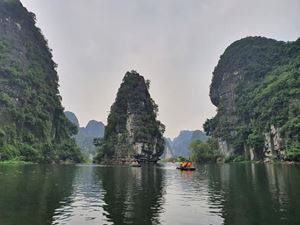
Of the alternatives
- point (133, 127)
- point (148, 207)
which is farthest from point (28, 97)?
point (148, 207)

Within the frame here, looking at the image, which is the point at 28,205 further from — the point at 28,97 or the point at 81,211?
the point at 28,97

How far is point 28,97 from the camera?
4823 inches

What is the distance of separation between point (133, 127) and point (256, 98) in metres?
47.7

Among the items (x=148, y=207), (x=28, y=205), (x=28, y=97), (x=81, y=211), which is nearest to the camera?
(x=81, y=211)

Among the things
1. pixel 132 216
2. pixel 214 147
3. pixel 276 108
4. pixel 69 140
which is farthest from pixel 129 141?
pixel 132 216

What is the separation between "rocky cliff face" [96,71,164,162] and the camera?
461ft

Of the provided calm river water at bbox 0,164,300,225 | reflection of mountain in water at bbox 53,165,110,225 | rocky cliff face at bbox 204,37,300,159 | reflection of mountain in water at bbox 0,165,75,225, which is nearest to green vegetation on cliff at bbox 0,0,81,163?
rocky cliff face at bbox 204,37,300,159

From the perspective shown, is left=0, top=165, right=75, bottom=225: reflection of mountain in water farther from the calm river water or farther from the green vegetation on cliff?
the green vegetation on cliff

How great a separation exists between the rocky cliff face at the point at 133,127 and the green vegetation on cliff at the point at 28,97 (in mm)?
14922

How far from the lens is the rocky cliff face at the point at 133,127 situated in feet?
461

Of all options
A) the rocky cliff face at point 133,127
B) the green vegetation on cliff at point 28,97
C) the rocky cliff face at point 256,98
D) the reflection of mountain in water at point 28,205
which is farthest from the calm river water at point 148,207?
the rocky cliff face at point 133,127

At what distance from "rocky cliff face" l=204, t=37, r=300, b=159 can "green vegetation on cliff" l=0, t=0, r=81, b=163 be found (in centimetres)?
6078

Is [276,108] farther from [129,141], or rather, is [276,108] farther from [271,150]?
[129,141]

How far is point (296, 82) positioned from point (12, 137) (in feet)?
276
